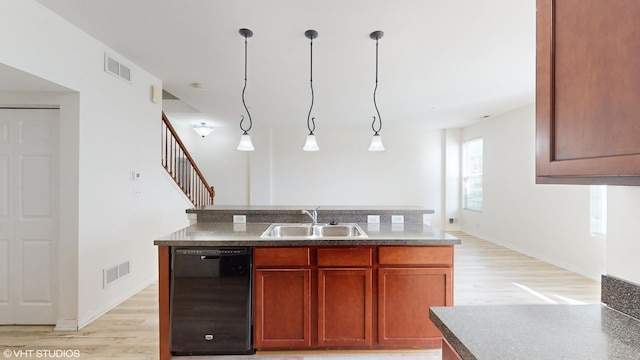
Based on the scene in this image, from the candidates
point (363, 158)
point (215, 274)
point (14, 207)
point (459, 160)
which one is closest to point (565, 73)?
point (215, 274)

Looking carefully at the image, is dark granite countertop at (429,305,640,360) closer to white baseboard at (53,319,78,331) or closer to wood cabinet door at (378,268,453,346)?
wood cabinet door at (378,268,453,346)

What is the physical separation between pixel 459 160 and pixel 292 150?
424 centimetres

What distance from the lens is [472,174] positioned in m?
7.06

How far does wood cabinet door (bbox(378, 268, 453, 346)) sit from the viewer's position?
2.27m

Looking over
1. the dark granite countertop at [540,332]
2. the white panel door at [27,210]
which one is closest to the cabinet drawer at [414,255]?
the dark granite countertop at [540,332]

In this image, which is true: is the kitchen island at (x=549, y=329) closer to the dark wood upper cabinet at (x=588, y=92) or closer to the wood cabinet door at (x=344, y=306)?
the dark wood upper cabinet at (x=588, y=92)

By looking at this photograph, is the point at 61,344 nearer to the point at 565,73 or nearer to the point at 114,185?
the point at 114,185

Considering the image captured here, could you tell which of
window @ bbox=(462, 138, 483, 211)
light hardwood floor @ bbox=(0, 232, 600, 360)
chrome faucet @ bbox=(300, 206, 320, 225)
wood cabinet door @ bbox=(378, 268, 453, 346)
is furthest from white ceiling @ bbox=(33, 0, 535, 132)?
light hardwood floor @ bbox=(0, 232, 600, 360)

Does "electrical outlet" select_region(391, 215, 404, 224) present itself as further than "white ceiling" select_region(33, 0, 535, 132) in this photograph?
Yes

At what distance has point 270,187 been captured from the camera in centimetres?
736

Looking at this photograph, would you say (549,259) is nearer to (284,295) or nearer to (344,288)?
(344,288)

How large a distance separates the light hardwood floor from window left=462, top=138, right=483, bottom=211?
193 centimetres

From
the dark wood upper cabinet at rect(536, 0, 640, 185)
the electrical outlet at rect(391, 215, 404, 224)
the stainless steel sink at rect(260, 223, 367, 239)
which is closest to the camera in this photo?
the dark wood upper cabinet at rect(536, 0, 640, 185)

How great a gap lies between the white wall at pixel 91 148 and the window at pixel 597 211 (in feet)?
19.5
